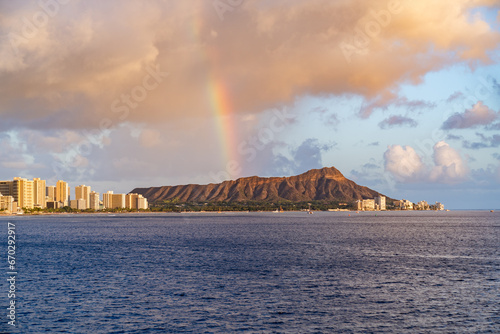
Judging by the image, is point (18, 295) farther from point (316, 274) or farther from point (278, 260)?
point (278, 260)

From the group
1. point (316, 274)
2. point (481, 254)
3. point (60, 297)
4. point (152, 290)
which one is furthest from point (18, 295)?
point (481, 254)

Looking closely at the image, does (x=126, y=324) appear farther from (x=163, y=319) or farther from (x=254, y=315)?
(x=254, y=315)

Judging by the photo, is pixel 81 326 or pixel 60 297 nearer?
pixel 81 326

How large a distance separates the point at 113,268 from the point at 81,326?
124 feet

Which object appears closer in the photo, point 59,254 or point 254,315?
point 254,315

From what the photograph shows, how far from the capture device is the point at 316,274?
7119cm

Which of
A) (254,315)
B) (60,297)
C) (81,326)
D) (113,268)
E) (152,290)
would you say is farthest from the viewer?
(113,268)

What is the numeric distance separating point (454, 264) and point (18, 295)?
230 feet

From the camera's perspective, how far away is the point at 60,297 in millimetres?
55188

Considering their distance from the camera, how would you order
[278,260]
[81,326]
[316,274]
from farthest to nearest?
[278,260] → [316,274] → [81,326]

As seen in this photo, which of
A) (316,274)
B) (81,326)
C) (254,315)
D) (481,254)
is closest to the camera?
(81,326)

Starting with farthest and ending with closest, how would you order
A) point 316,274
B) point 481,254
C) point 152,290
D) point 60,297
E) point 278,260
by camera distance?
point 481,254 → point 278,260 → point 316,274 → point 152,290 → point 60,297

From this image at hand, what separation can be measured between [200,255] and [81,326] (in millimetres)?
57010

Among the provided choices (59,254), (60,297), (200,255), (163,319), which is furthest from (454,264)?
(59,254)
